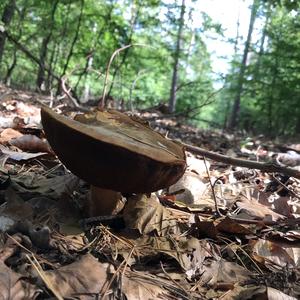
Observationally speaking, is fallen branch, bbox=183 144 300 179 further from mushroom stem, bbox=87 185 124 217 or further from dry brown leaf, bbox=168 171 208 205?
mushroom stem, bbox=87 185 124 217

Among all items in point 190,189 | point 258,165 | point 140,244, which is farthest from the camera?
point 190,189

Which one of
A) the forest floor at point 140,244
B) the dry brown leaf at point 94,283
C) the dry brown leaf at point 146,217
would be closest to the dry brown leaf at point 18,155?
the forest floor at point 140,244

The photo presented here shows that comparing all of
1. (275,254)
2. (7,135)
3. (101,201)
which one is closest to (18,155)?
(7,135)

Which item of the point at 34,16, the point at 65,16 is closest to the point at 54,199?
the point at 65,16

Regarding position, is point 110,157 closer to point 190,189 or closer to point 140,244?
point 140,244

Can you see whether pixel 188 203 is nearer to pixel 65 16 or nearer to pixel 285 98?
pixel 285 98

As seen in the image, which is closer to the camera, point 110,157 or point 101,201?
point 110,157

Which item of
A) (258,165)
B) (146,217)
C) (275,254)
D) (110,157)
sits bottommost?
(275,254)
